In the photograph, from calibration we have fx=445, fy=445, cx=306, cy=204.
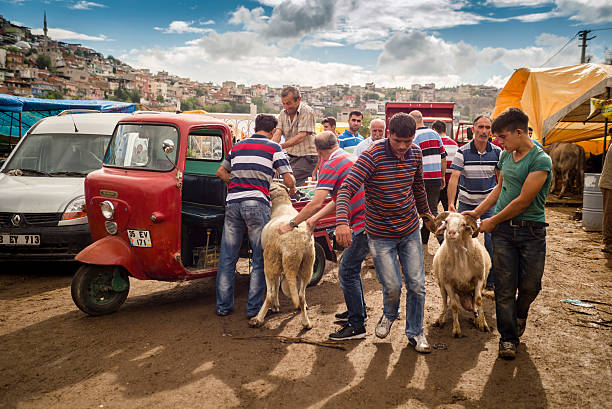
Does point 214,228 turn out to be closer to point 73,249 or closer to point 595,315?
point 73,249

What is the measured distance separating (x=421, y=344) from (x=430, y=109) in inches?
693

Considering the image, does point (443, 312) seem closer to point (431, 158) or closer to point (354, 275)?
point (354, 275)

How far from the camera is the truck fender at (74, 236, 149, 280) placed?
487 centimetres

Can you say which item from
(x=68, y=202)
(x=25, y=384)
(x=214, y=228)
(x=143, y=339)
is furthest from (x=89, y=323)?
(x=68, y=202)

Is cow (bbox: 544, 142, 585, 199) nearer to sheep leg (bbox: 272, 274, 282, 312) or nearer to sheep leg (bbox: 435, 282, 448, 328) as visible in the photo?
sheep leg (bbox: 435, 282, 448, 328)

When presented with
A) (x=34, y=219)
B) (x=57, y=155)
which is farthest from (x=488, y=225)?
(x=57, y=155)

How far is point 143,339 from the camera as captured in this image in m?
4.62

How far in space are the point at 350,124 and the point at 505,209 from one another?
589 centimetres

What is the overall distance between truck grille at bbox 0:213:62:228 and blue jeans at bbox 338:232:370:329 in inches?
179

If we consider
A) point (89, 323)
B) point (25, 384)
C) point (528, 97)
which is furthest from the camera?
point (528, 97)

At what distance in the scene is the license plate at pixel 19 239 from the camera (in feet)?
21.0

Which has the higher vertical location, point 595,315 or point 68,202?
point 68,202

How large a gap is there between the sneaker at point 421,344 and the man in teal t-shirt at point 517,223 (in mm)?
668

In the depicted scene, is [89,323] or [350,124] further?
[350,124]
